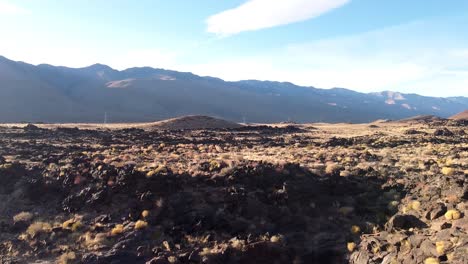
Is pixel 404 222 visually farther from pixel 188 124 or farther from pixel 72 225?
pixel 188 124

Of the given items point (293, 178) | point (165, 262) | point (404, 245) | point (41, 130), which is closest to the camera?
point (404, 245)

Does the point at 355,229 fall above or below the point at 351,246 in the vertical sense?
above

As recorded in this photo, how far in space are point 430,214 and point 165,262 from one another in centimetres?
962

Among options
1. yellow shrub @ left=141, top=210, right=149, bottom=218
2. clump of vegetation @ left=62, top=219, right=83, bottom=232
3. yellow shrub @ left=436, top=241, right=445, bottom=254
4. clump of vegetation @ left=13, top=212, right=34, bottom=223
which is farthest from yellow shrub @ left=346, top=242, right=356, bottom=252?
clump of vegetation @ left=13, top=212, right=34, bottom=223

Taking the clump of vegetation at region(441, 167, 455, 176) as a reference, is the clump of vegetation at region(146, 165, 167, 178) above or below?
below

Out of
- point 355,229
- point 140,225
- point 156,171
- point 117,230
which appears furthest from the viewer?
point 156,171

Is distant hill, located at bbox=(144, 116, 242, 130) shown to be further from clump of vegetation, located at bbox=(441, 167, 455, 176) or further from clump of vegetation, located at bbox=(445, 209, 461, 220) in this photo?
clump of vegetation, located at bbox=(445, 209, 461, 220)

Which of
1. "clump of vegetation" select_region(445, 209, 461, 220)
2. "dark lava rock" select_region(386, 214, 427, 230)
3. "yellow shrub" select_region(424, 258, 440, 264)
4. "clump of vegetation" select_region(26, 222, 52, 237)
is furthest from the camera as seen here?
"clump of vegetation" select_region(26, 222, 52, 237)

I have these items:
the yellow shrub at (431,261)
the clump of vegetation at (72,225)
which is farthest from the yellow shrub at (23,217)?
the yellow shrub at (431,261)

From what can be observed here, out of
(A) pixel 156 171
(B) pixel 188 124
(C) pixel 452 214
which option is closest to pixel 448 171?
(C) pixel 452 214

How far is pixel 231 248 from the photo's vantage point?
55.3 feet

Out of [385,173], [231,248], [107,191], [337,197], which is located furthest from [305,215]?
[107,191]

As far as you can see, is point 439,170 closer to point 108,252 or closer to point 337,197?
point 337,197

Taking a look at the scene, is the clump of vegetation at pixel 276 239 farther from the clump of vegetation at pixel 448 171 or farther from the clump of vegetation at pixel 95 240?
the clump of vegetation at pixel 448 171
